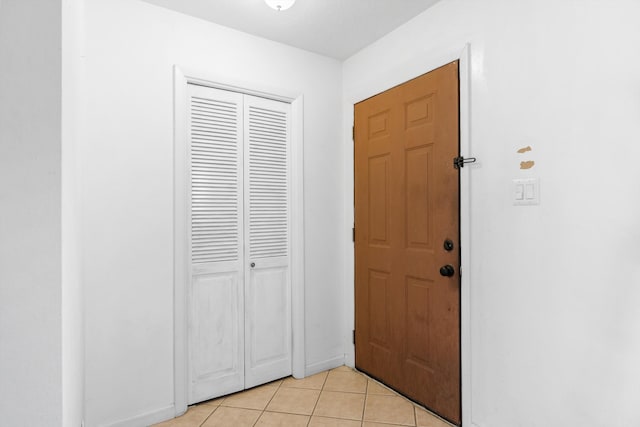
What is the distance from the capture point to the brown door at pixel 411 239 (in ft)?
6.34

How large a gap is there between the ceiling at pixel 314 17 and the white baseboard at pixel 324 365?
2.47 metres

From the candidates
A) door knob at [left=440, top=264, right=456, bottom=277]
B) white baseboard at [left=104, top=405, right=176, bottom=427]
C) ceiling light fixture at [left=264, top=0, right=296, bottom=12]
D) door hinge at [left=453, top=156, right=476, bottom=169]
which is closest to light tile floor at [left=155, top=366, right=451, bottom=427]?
white baseboard at [left=104, top=405, right=176, bottom=427]

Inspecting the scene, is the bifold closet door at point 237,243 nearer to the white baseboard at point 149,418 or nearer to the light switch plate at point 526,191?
the white baseboard at point 149,418

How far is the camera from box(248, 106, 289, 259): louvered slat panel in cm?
243

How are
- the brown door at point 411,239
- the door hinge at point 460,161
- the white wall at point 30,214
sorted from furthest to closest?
the brown door at point 411,239 < the door hinge at point 460,161 < the white wall at point 30,214

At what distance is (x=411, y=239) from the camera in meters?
2.20

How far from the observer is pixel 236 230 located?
236cm

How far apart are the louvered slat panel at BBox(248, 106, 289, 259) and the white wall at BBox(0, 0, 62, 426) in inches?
64.1

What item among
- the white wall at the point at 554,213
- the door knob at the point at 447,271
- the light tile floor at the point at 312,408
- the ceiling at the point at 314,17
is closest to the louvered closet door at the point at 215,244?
the light tile floor at the point at 312,408

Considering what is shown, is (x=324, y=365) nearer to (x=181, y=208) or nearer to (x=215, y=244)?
(x=215, y=244)

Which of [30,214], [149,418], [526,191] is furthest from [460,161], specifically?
[149,418]

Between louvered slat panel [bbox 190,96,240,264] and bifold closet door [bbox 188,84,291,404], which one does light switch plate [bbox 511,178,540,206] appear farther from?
louvered slat panel [bbox 190,96,240,264]

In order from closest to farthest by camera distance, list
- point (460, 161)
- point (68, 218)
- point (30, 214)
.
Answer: point (30, 214) < point (68, 218) < point (460, 161)

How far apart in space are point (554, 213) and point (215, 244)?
1925 mm
